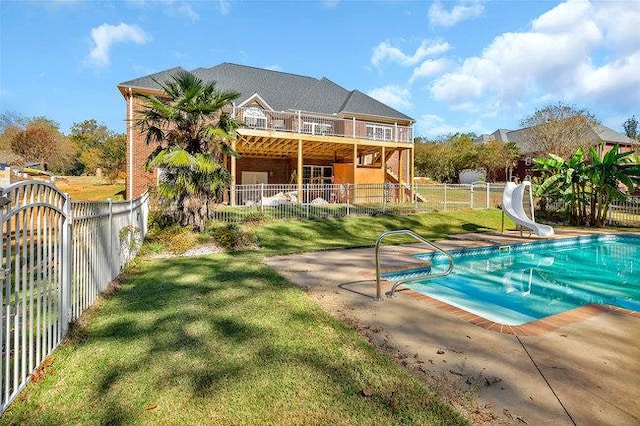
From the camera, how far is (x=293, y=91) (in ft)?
88.5

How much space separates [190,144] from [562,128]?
119 feet

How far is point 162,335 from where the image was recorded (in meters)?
4.08

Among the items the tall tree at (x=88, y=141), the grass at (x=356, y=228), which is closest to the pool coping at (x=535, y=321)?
the grass at (x=356, y=228)

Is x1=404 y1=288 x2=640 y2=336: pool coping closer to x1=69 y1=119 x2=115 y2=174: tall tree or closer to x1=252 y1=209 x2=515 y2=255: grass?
x1=252 y1=209 x2=515 y2=255: grass

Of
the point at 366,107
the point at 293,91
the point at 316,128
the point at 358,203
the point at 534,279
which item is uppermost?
the point at 293,91

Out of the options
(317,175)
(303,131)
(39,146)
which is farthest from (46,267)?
(39,146)

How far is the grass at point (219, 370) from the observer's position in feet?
8.78

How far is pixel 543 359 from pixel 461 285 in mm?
4431

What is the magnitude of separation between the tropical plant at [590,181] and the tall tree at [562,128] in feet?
60.1

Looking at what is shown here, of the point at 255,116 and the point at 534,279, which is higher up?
the point at 255,116

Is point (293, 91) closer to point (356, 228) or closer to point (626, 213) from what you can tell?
point (356, 228)

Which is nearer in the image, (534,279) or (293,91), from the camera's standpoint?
(534,279)

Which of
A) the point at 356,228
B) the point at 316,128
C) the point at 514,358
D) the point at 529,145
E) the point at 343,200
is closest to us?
the point at 514,358

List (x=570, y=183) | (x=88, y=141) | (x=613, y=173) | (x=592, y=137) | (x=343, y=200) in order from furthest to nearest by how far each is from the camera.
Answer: (x=88, y=141), (x=592, y=137), (x=343, y=200), (x=570, y=183), (x=613, y=173)
